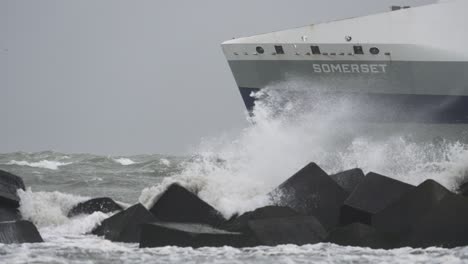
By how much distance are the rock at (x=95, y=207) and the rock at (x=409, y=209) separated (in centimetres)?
655

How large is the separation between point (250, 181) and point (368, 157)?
6080 mm

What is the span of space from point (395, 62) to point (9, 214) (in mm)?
16530

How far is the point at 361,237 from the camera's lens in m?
12.5

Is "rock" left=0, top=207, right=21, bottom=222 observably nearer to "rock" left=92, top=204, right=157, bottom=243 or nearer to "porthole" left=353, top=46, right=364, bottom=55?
"rock" left=92, top=204, right=157, bottom=243

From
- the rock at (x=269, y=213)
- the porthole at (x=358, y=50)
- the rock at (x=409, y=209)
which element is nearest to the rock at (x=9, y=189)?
the rock at (x=269, y=213)

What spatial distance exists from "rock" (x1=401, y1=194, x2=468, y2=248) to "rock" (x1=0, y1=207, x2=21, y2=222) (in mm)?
6954

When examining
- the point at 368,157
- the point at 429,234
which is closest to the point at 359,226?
the point at 429,234

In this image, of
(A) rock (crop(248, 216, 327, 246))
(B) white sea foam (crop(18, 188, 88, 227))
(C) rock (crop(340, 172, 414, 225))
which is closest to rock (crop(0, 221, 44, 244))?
(B) white sea foam (crop(18, 188, 88, 227))

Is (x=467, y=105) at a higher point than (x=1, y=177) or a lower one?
lower

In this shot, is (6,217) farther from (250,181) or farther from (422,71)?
(422,71)

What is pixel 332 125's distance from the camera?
27359mm

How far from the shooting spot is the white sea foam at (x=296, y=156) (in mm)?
18516

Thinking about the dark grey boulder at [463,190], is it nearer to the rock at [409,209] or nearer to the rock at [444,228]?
the rock at [409,209]

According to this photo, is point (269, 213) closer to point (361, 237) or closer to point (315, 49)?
point (361, 237)
